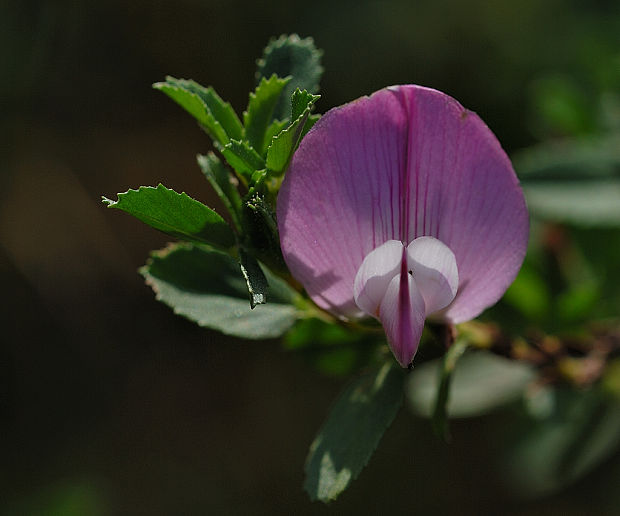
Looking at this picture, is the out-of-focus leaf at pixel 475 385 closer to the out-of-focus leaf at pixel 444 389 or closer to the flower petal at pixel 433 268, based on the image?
the out-of-focus leaf at pixel 444 389

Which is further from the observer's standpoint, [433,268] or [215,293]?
[215,293]

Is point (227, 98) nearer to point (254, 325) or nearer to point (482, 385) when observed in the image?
point (482, 385)

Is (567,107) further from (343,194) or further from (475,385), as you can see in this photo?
(343,194)

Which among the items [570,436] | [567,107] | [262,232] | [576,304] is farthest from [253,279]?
[567,107]

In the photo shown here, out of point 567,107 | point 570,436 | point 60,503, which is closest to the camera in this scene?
point 570,436

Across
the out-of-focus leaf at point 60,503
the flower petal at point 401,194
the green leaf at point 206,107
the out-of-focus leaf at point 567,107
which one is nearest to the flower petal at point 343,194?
the flower petal at point 401,194

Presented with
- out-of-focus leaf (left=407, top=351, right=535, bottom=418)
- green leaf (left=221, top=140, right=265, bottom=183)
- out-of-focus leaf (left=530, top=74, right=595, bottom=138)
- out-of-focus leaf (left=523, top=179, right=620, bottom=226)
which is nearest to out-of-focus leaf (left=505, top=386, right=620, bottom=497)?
out-of-focus leaf (left=407, top=351, right=535, bottom=418)

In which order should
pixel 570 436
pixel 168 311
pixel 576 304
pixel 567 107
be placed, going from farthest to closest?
1. pixel 168 311
2. pixel 567 107
3. pixel 570 436
4. pixel 576 304

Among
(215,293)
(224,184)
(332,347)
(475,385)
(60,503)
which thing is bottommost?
(60,503)
